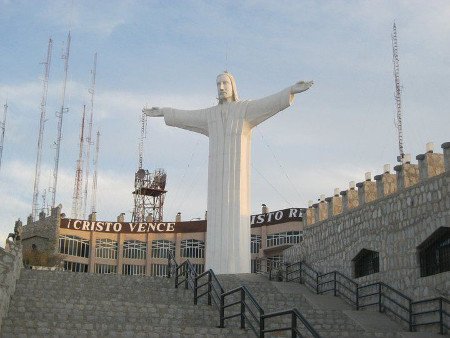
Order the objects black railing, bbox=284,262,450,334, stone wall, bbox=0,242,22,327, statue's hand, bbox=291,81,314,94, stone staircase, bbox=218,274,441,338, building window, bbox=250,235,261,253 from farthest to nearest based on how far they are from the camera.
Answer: building window, bbox=250,235,261,253
statue's hand, bbox=291,81,314,94
black railing, bbox=284,262,450,334
stone staircase, bbox=218,274,441,338
stone wall, bbox=0,242,22,327

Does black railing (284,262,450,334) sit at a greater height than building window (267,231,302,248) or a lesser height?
lesser

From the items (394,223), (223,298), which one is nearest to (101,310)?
(223,298)

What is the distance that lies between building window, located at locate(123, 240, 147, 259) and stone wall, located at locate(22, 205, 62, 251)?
653 centimetres

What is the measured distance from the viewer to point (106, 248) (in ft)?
198

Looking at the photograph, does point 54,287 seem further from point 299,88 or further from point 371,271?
point 299,88

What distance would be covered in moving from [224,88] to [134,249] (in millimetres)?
40130

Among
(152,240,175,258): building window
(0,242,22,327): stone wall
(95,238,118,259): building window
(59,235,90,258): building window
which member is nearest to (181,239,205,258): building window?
(152,240,175,258): building window

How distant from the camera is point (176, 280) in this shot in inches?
621

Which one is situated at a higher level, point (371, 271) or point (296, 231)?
point (296, 231)

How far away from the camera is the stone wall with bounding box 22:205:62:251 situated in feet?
188

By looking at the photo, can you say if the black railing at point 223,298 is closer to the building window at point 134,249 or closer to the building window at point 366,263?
the building window at point 366,263

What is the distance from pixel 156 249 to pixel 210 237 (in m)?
39.1

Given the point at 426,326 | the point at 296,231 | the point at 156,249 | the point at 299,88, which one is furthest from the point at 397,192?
the point at 156,249

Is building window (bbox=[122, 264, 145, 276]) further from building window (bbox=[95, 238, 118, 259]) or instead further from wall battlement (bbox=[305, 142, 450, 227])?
wall battlement (bbox=[305, 142, 450, 227])
